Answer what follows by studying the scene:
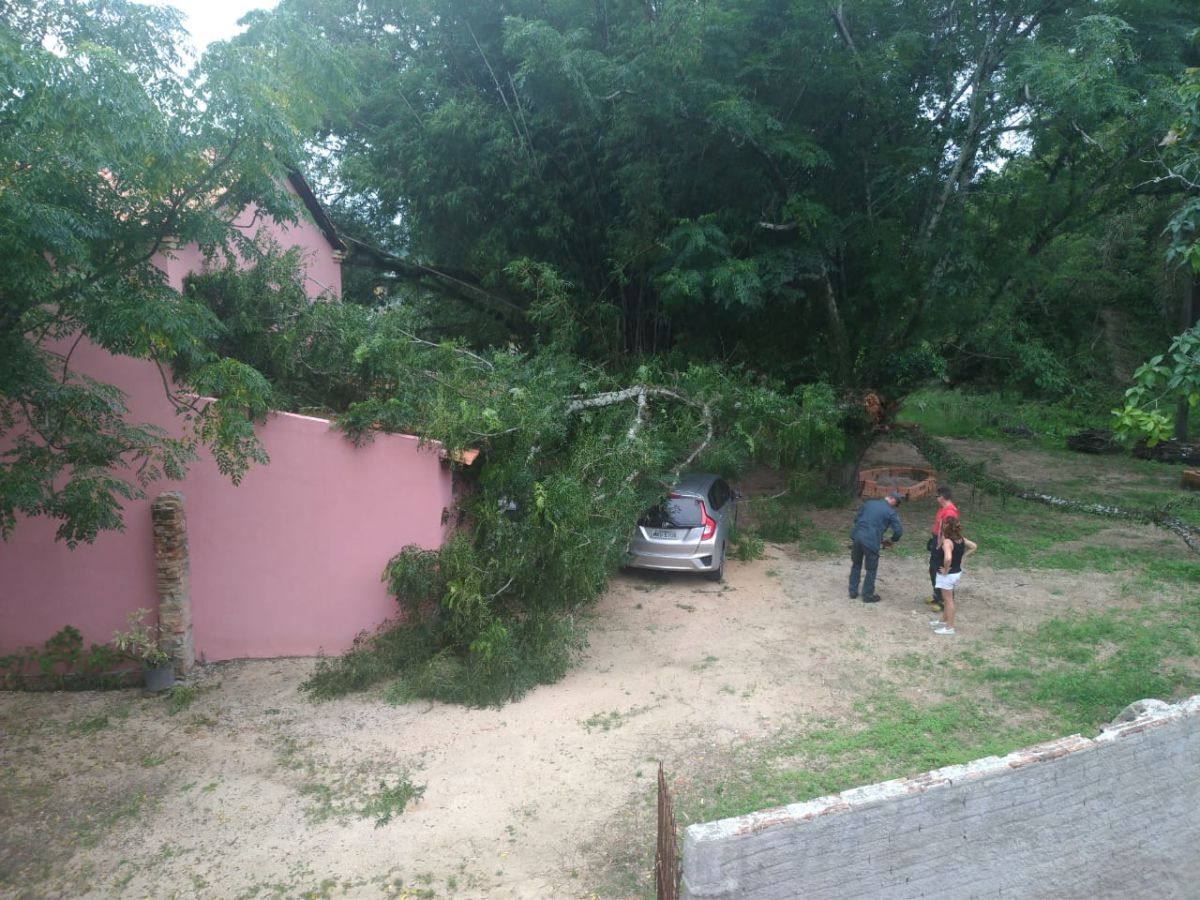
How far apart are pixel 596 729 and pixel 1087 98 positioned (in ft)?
33.6

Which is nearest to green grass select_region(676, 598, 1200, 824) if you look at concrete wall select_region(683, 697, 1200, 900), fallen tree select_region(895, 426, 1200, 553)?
concrete wall select_region(683, 697, 1200, 900)

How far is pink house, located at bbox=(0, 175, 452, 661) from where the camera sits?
827 cm

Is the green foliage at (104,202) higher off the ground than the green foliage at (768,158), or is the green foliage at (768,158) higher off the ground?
the green foliage at (768,158)

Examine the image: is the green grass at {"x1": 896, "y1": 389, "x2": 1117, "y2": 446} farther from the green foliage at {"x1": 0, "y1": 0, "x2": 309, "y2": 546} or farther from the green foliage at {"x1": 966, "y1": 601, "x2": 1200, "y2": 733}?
the green foliage at {"x1": 0, "y1": 0, "x2": 309, "y2": 546}

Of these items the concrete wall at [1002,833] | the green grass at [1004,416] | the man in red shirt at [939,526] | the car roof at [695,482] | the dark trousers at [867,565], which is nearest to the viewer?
the concrete wall at [1002,833]

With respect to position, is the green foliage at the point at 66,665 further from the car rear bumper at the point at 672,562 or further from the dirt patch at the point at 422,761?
the car rear bumper at the point at 672,562

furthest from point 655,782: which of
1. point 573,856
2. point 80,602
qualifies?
point 80,602

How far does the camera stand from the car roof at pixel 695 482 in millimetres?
10670

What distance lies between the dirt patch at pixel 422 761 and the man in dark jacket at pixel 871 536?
1.27 feet

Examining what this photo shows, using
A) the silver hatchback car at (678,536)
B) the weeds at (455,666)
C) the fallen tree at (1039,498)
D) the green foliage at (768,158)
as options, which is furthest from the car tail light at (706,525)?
the fallen tree at (1039,498)

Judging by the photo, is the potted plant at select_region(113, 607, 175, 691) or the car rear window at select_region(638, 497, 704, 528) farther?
the car rear window at select_region(638, 497, 704, 528)

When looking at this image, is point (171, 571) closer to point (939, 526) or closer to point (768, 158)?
point (939, 526)

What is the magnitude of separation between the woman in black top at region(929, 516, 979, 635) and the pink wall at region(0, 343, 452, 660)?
5427 mm

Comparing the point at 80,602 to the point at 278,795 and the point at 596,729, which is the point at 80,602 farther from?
the point at 596,729
